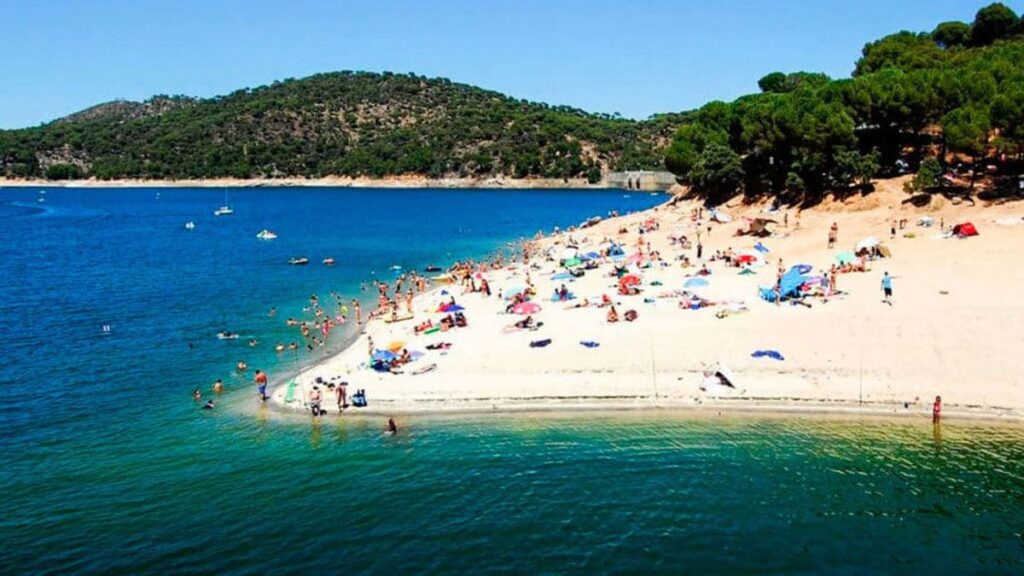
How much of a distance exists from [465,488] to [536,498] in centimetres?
221

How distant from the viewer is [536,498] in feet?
76.1

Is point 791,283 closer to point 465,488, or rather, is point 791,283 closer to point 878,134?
point 465,488

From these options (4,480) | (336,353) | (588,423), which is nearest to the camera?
(4,480)

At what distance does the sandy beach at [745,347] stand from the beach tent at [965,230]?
2.13ft

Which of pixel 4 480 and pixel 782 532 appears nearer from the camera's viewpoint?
pixel 782 532

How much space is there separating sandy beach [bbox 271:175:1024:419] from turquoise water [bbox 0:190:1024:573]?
1.50 m

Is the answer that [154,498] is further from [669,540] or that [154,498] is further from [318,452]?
[669,540]

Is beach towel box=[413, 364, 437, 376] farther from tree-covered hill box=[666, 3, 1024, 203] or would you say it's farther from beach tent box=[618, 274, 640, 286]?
tree-covered hill box=[666, 3, 1024, 203]

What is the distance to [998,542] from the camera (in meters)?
20.5

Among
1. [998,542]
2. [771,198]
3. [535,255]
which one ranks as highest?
[771,198]

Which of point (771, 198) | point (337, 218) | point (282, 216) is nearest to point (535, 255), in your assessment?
point (771, 198)

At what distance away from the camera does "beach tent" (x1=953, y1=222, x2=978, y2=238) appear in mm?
48625

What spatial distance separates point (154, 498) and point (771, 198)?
6053 cm

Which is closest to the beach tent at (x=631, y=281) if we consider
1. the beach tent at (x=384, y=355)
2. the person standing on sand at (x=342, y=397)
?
the beach tent at (x=384, y=355)
